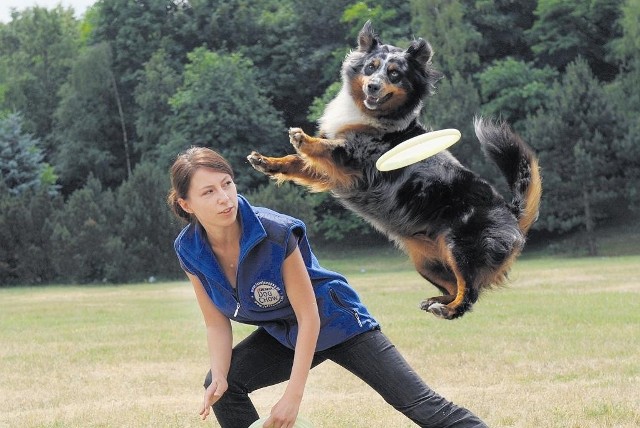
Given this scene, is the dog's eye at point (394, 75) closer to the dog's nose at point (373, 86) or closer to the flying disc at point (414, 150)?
the dog's nose at point (373, 86)

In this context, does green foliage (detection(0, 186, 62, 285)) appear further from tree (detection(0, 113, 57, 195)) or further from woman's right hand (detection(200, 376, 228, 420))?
woman's right hand (detection(200, 376, 228, 420))

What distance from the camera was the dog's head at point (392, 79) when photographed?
198 inches

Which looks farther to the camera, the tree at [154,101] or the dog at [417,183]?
the tree at [154,101]

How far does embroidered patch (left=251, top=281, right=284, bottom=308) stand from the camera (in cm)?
457

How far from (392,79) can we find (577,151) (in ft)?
103

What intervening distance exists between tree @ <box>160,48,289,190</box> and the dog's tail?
106ft

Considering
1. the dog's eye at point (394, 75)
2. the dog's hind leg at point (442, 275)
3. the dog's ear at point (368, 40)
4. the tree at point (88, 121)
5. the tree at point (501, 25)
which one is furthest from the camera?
the tree at point (88, 121)

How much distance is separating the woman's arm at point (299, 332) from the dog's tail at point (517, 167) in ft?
4.12

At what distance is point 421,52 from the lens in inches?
203

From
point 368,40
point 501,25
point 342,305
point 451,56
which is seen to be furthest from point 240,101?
point 342,305

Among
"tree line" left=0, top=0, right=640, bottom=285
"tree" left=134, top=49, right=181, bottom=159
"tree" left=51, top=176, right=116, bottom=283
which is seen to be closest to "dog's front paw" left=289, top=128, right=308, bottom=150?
"tree line" left=0, top=0, right=640, bottom=285

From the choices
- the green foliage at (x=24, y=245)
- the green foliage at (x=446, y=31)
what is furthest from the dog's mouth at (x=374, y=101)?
the green foliage at (x=446, y=31)

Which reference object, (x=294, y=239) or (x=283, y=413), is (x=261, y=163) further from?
(x=283, y=413)

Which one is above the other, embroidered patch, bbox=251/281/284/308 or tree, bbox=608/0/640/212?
embroidered patch, bbox=251/281/284/308
